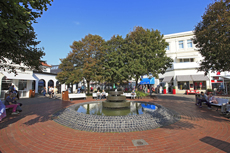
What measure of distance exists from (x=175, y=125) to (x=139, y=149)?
3.15 m

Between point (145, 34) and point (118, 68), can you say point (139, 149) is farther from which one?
point (145, 34)

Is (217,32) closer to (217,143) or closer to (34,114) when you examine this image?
(217,143)

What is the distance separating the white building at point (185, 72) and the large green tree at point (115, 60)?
48.4 feet

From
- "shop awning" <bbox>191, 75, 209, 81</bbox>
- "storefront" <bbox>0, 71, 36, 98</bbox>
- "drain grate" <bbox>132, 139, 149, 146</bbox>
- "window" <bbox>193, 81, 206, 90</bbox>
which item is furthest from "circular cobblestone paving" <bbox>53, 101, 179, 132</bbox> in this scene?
"window" <bbox>193, 81, 206, 90</bbox>

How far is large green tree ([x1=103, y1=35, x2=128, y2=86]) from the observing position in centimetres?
1953

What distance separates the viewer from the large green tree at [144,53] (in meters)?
18.7

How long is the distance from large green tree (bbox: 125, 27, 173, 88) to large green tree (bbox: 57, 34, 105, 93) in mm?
4751

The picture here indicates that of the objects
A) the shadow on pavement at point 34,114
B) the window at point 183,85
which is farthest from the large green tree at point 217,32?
the window at point 183,85

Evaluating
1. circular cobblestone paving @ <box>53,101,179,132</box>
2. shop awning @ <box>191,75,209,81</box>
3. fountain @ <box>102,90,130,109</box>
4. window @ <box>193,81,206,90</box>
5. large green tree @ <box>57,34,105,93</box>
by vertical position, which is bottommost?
circular cobblestone paving @ <box>53,101,179,132</box>

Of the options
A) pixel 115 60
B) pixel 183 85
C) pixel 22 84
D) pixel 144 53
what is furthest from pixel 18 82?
pixel 183 85

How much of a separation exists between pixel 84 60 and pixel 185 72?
22978mm

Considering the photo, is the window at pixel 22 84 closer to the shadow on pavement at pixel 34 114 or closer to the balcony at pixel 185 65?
the shadow on pavement at pixel 34 114

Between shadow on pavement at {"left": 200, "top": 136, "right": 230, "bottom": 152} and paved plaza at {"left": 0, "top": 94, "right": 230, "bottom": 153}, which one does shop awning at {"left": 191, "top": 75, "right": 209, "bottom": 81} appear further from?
shadow on pavement at {"left": 200, "top": 136, "right": 230, "bottom": 152}

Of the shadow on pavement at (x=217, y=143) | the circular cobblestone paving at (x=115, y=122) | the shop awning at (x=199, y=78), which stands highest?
the shop awning at (x=199, y=78)
